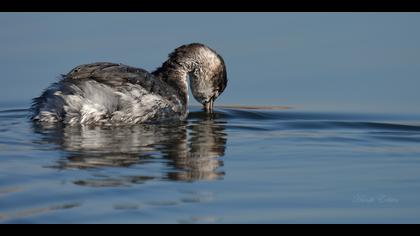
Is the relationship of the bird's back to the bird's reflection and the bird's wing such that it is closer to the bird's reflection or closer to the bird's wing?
the bird's wing

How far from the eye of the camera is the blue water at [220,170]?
690 centimetres

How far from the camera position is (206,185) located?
783 cm

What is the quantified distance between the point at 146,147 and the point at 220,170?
1278mm

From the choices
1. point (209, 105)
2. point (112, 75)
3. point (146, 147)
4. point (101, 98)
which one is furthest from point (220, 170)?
point (209, 105)

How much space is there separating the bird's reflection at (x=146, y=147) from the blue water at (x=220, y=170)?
1 cm

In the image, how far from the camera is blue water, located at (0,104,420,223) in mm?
6902

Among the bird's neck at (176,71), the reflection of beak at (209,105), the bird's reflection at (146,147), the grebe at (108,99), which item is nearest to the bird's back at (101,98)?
the grebe at (108,99)

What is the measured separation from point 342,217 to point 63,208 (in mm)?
1983

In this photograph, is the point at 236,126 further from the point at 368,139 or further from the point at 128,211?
the point at 128,211

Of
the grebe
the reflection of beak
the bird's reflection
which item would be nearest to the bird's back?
the grebe

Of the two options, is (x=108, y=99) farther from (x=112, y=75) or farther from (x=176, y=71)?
(x=176, y=71)

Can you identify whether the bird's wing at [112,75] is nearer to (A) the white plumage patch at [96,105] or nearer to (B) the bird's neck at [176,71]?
(A) the white plumage patch at [96,105]

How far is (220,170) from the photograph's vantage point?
8.56m
